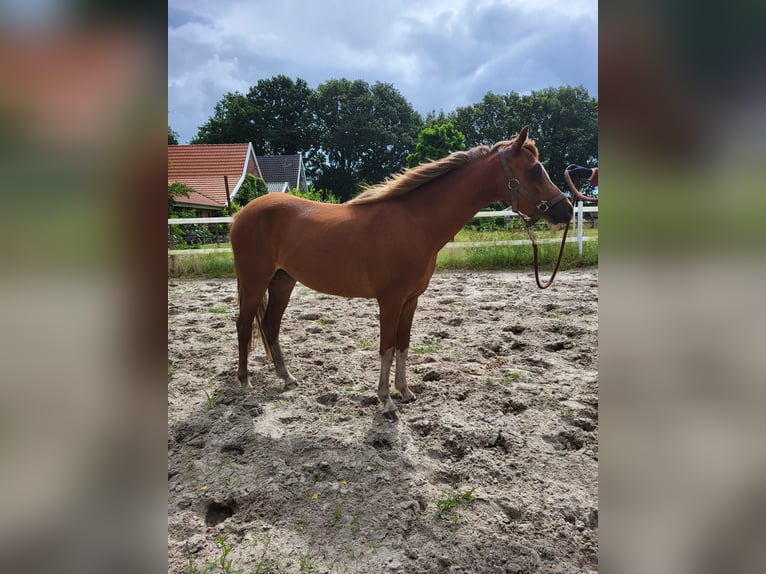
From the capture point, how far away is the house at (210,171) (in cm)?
1705

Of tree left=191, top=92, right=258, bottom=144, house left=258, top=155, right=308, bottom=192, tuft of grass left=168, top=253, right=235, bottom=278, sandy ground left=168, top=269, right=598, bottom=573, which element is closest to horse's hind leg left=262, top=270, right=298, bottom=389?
sandy ground left=168, top=269, right=598, bottom=573

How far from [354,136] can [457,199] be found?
1626 inches

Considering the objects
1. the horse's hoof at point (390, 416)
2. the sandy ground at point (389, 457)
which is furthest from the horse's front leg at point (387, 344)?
the sandy ground at point (389, 457)

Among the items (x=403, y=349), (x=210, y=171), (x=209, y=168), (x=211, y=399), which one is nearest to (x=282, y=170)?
(x=209, y=168)

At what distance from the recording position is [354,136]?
134 ft

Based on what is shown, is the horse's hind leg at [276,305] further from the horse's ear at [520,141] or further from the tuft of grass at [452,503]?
the horse's ear at [520,141]

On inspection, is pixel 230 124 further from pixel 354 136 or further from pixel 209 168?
pixel 209 168

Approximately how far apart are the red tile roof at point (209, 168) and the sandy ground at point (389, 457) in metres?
15.0

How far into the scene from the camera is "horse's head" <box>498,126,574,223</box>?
2658mm

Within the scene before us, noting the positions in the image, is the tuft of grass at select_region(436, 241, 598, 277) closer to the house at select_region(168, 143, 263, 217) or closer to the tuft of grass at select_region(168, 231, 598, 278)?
the tuft of grass at select_region(168, 231, 598, 278)

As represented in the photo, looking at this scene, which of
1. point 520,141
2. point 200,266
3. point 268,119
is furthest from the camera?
point 268,119

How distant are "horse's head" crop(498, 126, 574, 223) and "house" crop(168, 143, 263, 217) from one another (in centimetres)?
1550
